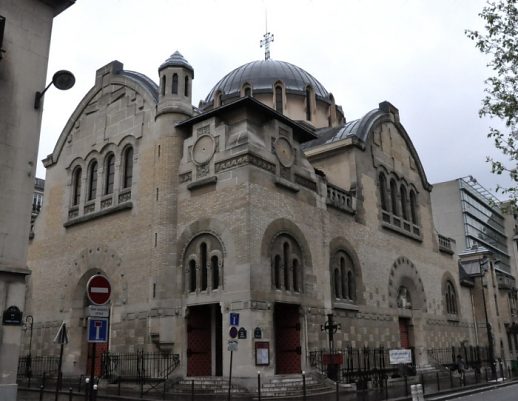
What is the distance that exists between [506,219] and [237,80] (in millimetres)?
70732

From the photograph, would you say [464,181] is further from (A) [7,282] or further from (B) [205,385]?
(A) [7,282]

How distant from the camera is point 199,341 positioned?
2284cm

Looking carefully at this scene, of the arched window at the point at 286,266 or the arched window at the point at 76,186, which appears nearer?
the arched window at the point at 286,266

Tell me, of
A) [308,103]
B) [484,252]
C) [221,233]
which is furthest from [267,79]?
[484,252]

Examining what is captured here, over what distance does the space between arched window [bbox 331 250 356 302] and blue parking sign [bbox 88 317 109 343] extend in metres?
17.0

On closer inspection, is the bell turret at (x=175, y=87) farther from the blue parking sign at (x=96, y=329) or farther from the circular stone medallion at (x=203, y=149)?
the blue parking sign at (x=96, y=329)

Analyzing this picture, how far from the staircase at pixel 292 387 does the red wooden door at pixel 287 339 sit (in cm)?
99

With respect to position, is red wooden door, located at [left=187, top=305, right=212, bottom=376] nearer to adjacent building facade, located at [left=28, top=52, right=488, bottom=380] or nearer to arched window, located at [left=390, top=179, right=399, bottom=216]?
adjacent building facade, located at [left=28, top=52, right=488, bottom=380]

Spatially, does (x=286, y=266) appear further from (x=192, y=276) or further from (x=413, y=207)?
(x=413, y=207)

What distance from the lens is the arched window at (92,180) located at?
2842 cm

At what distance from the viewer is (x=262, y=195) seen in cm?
2222

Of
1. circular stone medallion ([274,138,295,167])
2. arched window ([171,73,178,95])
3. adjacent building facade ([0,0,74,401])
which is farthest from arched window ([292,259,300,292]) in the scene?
adjacent building facade ([0,0,74,401])

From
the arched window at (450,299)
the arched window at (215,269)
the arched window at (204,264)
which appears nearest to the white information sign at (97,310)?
the arched window at (204,264)

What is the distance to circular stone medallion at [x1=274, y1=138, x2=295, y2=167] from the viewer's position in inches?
951
